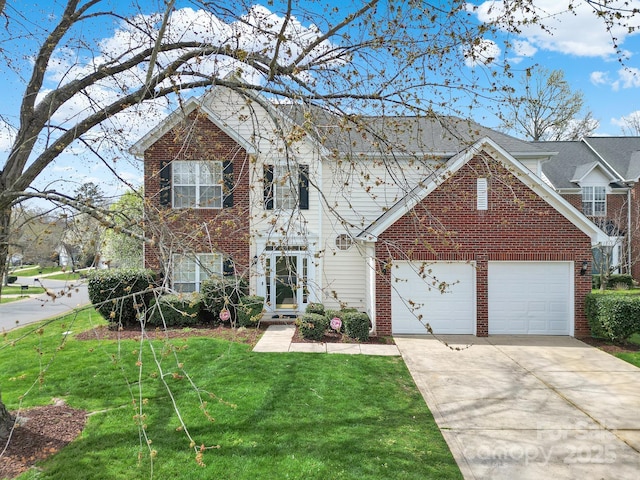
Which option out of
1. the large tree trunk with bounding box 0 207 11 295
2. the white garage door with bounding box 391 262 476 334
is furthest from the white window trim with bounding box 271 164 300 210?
the white garage door with bounding box 391 262 476 334

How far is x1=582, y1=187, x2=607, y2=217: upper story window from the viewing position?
23781 mm

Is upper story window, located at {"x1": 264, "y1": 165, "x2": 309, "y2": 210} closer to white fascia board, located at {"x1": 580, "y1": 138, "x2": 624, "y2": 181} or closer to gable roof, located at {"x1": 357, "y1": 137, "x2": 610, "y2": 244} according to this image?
gable roof, located at {"x1": 357, "y1": 137, "x2": 610, "y2": 244}

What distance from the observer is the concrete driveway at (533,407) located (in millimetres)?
5316

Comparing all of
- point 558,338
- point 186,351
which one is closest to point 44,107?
point 186,351

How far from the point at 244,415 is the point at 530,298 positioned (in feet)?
29.5

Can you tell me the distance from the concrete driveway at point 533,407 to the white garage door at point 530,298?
85cm

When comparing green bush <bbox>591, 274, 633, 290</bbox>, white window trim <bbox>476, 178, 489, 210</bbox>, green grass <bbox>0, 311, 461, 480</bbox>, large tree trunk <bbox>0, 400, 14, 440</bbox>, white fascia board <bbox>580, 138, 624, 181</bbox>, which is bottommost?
green grass <bbox>0, 311, 461, 480</bbox>

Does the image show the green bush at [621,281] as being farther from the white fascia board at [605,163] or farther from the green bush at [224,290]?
the green bush at [224,290]

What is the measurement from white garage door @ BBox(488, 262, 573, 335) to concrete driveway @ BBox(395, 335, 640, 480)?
0.85 meters

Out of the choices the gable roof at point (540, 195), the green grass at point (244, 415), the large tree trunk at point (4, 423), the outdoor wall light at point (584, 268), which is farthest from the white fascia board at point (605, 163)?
the large tree trunk at point (4, 423)

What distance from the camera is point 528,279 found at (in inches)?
469

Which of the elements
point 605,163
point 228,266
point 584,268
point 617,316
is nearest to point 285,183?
point 228,266

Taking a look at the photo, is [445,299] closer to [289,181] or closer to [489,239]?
[489,239]

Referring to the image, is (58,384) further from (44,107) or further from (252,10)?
(252,10)
